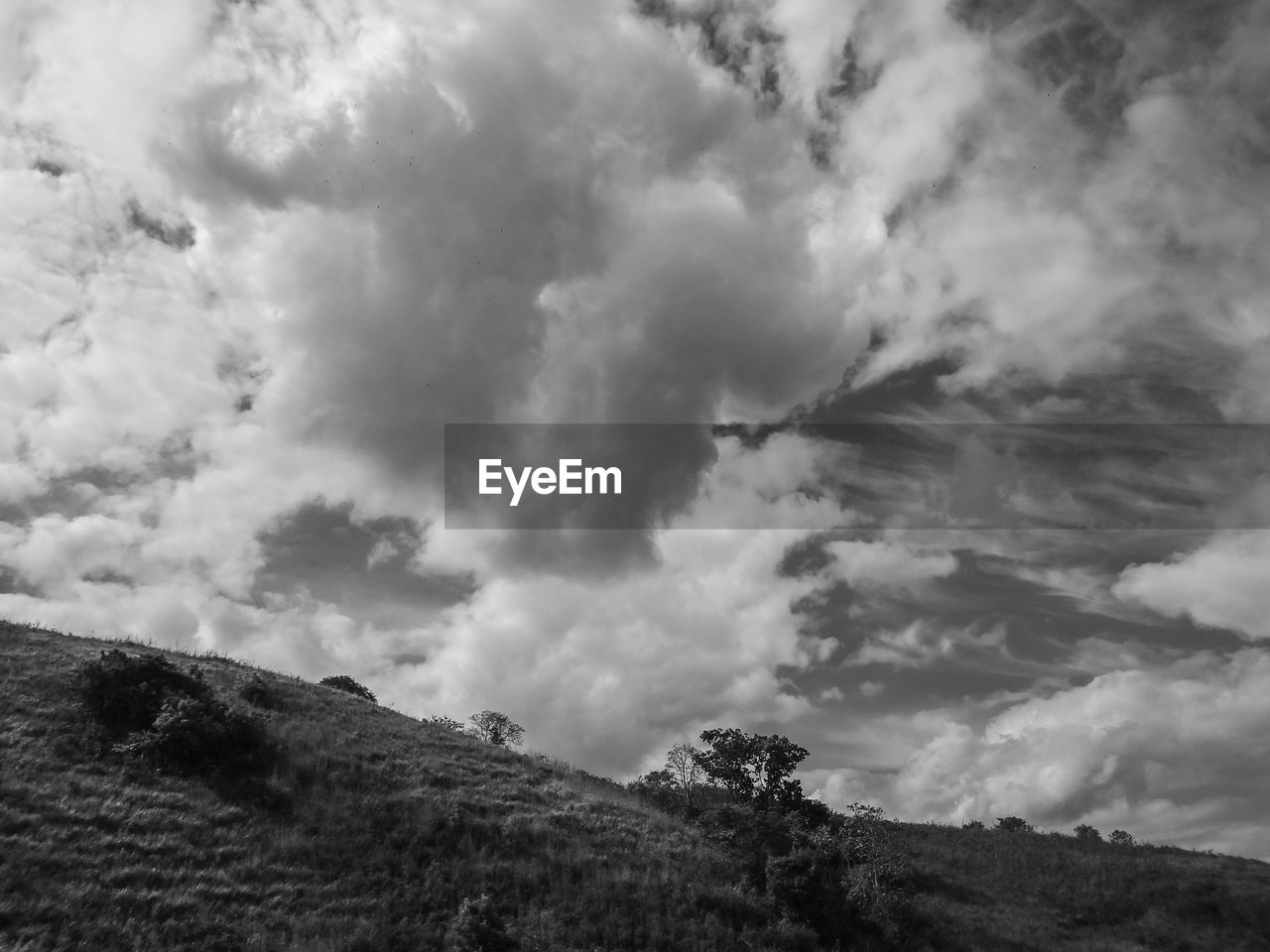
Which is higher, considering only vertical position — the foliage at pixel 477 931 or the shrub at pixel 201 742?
the shrub at pixel 201 742

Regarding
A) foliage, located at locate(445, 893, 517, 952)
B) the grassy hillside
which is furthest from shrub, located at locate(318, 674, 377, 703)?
foliage, located at locate(445, 893, 517, 952)

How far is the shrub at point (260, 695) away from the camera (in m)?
32.8

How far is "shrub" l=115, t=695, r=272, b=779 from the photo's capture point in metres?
23.6

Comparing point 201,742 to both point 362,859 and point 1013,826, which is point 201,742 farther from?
point 1013,826

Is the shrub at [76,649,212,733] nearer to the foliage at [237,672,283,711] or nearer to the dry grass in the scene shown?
the dry grass

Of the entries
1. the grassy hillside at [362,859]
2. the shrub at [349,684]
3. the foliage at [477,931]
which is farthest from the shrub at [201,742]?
the shrub at [349,684]

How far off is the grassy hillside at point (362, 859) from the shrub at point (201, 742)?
666 mm

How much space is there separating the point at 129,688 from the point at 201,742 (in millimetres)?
4204

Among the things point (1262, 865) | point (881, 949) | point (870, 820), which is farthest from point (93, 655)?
point (1262, 865)

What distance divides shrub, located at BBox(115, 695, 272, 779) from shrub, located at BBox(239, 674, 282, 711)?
567cm

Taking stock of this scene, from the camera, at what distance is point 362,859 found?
21.3 meters

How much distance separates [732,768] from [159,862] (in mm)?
33065

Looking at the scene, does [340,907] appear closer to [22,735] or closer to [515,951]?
[515,951]

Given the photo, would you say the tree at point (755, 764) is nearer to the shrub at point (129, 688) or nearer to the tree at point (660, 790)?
the tree at point (660, 790)
